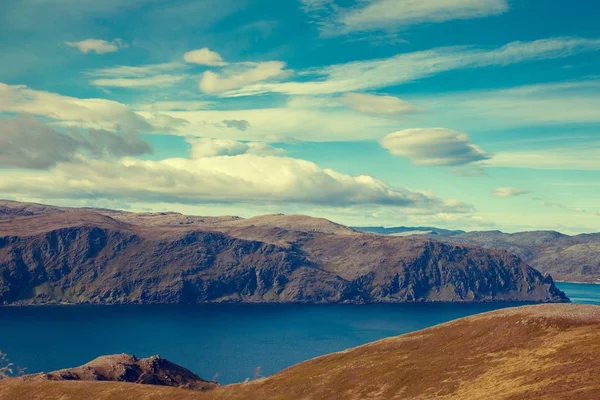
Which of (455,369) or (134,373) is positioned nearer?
(455,369)

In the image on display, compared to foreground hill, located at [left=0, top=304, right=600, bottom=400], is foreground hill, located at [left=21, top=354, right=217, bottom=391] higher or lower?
lower

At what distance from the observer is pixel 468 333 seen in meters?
102

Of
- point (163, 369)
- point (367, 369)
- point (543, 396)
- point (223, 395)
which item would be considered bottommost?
point (163, 369)

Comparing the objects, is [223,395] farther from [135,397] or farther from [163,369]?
[163,369]

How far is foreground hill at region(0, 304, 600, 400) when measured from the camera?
233 ft

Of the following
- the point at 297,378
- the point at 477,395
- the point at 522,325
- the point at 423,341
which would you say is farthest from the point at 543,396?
the point at 297,378

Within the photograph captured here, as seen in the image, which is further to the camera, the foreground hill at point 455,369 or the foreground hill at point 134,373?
the foreground hill at point 134,373

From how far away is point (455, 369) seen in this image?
85.4m

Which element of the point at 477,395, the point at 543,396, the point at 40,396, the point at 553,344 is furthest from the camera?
the point at 40,396

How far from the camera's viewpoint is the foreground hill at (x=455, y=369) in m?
70.9

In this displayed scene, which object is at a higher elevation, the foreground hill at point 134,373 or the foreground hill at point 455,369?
the foreground hill at point 455,369

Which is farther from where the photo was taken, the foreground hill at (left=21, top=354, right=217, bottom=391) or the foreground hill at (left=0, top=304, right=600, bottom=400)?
the foreground hill at (left=21, top=354, right=217, bottom=391)

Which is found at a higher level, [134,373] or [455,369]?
[455,369]

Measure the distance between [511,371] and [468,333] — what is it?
2481cm
